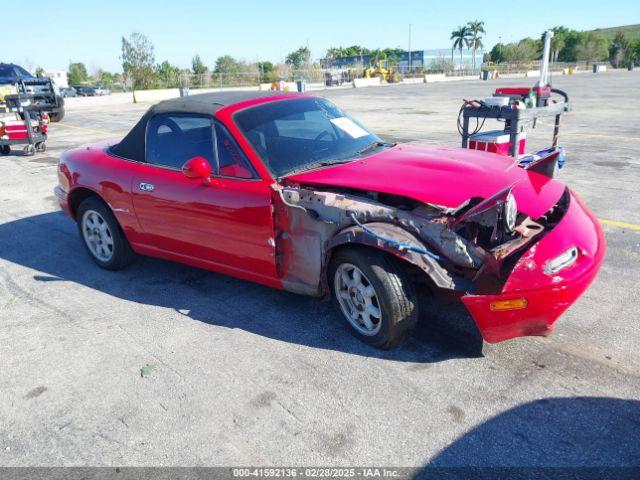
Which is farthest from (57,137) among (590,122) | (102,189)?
(590,122)

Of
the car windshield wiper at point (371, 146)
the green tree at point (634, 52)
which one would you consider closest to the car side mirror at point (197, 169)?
the car windshield wiper at point (371, 146)

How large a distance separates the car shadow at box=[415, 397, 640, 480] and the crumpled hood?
1.20 metres

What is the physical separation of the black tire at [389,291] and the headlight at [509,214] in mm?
673

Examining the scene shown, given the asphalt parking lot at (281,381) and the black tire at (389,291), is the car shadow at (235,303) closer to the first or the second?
the asphalt parking lot at (281,381)

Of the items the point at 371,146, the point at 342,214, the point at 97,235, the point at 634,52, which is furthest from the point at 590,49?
the point at 342,214

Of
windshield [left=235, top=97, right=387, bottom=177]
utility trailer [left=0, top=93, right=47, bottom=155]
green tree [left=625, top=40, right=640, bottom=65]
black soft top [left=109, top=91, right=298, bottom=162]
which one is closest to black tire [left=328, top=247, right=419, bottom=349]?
windshield [left=235, top=97, right=387, bottom=177]

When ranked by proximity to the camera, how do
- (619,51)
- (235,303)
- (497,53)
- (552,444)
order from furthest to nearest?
(497,53) → (619,51) → (235,303) → (552,444)

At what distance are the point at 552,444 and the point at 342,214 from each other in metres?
1.71

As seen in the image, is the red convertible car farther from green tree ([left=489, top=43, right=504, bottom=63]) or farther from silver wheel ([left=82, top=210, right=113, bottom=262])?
green tree ([left=489, top=43, right=504, bottom=63])

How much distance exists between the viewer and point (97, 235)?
5066 mm

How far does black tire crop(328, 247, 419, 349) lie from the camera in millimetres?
3141

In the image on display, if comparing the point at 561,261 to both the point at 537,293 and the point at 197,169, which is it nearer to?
the point at 537,293

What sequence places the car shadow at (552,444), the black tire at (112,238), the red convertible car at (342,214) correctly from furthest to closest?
the black tire at (112,238) < the red convertible car at (342,214) < the car shadow at (552,444)

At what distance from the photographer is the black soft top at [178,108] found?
4250 mm
